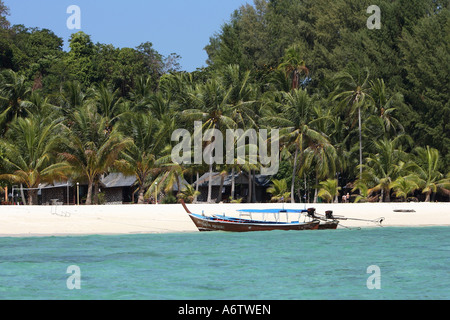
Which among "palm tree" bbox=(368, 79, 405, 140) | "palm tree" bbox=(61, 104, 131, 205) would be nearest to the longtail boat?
"palm tree" bbox=(61, 104, 131, 205)

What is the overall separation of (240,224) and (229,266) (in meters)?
8.60

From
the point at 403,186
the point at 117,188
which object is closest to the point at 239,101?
the point at 117,188

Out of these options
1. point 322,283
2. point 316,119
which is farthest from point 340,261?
point 316,119

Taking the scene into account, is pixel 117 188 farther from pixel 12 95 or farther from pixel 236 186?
pixel 12 95

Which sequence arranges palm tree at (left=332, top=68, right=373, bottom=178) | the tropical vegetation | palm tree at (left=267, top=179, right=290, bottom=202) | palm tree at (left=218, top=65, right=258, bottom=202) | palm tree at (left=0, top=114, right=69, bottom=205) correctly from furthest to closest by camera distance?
palm tree at (left=332, top=68, right=373, bottom=178) → palm tree at (left=218, top=65, right=258, bottom=202) → palm tree at (left=267, top=179, right=290, bottom=202) → the tropical vegetation → palm tree at (left=0, top=114, right=69, bottom=205)

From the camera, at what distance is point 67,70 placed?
2459 inches

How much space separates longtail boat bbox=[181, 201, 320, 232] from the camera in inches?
1136

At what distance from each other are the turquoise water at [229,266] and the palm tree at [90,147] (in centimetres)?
1188

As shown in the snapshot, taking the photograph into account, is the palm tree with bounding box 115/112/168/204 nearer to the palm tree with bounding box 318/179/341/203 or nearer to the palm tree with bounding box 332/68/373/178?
the palm tree with bounding box 318/179/341/203

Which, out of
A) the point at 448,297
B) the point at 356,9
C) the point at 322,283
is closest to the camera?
the point at 448,297

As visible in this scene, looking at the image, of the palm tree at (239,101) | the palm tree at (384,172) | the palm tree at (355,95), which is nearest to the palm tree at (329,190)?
the palm tree at (384,172)

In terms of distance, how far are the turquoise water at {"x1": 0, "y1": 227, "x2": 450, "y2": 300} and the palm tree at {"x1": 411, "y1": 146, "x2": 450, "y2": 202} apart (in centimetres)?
1468
